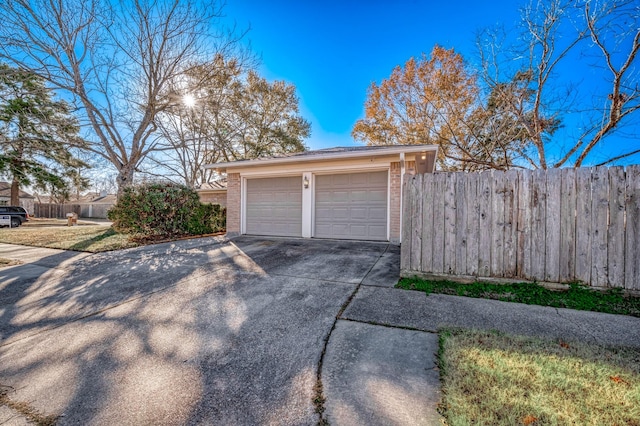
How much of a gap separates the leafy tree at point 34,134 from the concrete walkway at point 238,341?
10.2 m

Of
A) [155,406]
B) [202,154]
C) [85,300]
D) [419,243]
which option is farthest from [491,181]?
[202,154]

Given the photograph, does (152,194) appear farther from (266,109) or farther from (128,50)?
(266,109)

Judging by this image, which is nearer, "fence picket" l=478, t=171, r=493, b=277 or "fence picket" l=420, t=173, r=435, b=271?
"fence picket" l=478, t=171, r=493, b=277

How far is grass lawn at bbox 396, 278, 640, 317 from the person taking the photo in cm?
324

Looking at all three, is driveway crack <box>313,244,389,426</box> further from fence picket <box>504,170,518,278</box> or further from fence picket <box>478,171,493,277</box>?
fence picket <box>504,170,518,278</box>

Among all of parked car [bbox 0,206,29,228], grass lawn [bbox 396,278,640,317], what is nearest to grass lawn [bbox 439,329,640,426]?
grass lawn [bbox 396,278,640,317]

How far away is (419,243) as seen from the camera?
4.27 meters

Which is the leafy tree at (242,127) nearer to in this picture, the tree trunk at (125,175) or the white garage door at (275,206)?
the tree trunk at (125,175)

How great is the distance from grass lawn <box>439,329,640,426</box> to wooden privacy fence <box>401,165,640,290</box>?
1613mm

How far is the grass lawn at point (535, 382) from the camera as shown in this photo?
1589 millimetres

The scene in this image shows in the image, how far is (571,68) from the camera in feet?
26.7

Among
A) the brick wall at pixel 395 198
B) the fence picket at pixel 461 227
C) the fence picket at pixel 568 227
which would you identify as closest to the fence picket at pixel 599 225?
the fence picket at pixel 568 227

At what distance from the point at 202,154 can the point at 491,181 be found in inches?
785

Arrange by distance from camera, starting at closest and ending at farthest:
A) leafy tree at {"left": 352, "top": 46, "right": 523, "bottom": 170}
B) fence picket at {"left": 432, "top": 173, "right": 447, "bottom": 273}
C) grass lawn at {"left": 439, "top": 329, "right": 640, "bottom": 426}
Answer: grass lawn at {"left": 439, "top": 329, "right": 640, "bottom": 426} < fence picket at {"left": 432, "top": 173, "right": 447, "bottom": 273} < leafy tree at {"left": 352, "top": 46, "right": 523, "bottom": 170}
